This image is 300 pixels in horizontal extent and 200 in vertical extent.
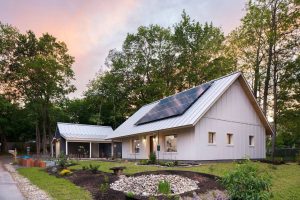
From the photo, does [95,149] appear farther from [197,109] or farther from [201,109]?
[201,109]

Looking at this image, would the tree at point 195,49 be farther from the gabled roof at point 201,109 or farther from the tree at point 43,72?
the tree at point 43,72

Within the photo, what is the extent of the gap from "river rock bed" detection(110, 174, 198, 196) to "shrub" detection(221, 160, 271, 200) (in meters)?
2.68

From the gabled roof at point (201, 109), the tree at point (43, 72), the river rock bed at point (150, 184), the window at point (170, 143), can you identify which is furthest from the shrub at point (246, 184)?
the tree at point (43, 72)

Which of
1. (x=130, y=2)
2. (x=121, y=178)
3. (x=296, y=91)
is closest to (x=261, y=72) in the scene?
(x=296, y=91)

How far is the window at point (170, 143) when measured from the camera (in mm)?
20641

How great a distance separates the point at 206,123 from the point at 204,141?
120 centimetres

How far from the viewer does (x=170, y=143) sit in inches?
836

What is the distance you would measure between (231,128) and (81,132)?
21.1 m

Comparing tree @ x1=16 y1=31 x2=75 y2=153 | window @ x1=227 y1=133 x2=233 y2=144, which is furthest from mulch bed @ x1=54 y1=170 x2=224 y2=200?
tree @ x1=16 y1=31 x2=75 y2=153

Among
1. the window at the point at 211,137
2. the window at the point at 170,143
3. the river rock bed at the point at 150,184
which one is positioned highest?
the window at the point at 211,137

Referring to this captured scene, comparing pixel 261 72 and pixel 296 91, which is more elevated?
pixel 261 72

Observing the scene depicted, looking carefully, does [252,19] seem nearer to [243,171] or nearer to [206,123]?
[206,123]

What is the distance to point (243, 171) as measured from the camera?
23.3ft

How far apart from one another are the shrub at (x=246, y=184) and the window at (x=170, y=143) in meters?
13.4
